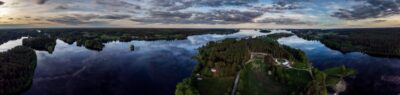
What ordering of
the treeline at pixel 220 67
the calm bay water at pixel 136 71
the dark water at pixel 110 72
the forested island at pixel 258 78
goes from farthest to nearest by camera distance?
the calm bay water at pixel 136 71 → the dark water at pixel 110 72 → the treeline at pixel 220 67 → the forested island at pixel 258 78


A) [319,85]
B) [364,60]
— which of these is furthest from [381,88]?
[364,60]

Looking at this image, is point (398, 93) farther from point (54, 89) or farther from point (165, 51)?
point (165, 51)

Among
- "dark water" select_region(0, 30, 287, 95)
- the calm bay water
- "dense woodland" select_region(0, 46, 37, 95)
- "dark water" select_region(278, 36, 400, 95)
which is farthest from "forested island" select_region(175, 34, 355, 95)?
"dense woodland" select_region(0, 46, 37, 95)

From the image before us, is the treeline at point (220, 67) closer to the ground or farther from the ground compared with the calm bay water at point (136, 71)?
farther from the ground

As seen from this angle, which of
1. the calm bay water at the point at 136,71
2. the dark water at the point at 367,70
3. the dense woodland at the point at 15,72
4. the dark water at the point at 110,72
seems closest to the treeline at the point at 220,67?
the dark water at the point at 110,72

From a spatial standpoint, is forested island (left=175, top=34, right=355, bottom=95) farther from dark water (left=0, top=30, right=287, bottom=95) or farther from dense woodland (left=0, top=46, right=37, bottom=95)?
dense woodland (left=0, top=46, right=37, bottom=95)

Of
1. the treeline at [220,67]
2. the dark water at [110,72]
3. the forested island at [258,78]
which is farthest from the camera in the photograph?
the dark water at [110,72]

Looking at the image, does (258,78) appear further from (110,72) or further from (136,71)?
(110,72)

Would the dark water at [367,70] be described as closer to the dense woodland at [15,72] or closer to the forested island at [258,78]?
the forested island at [258,78]
